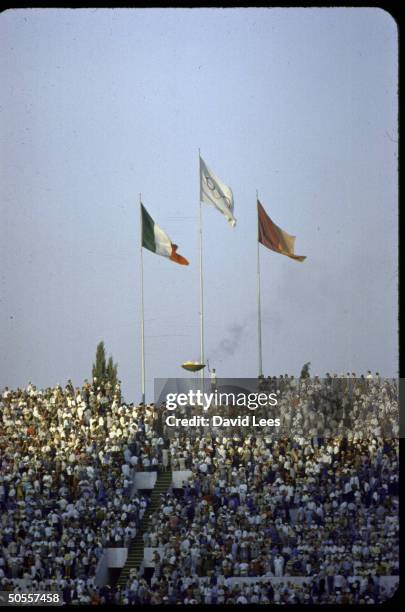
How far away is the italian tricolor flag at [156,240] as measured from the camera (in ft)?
87.1

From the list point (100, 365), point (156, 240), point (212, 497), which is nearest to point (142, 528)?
point (212, 497)

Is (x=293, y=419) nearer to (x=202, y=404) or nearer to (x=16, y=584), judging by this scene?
(x=202, y=404)

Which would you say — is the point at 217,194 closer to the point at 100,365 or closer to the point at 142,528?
the point at 100,365

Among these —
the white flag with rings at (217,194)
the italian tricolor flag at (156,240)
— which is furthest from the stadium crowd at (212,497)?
the white flag with rings at (217,194)

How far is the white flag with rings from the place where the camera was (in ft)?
86.5

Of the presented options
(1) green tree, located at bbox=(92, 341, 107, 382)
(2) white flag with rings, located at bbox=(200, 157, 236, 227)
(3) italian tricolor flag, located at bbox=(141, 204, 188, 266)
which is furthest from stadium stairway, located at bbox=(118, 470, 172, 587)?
(2) white flag with rings, located at bbox=(200, 157, 236, 227)

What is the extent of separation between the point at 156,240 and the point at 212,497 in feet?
14.4

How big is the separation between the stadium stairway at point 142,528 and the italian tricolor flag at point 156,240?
11.2ft

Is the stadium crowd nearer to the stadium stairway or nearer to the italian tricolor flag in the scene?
the stadium stairway

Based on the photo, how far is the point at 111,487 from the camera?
82.6 feet

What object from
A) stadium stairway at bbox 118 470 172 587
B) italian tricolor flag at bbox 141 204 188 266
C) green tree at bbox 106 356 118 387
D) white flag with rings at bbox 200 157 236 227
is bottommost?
stadium stairway at bbox 118 470 172 587

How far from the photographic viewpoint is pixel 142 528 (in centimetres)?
2455

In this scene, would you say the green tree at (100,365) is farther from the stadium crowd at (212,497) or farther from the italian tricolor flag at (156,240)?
the italian tricolor flag at (156,240)

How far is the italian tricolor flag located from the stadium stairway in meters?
3.42
